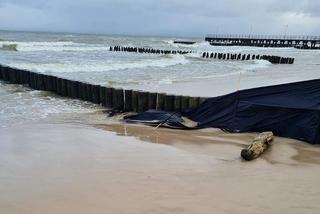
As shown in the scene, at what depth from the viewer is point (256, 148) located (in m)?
7.06

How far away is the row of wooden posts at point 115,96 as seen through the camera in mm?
11406

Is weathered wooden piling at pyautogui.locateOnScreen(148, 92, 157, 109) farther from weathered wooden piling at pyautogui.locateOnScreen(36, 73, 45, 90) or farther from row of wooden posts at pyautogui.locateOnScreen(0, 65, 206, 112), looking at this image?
weathered wooden piling at pyautogui.locateOnScreen(36, 73, 45, 90)

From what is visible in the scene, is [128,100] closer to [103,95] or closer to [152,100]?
[152,100]

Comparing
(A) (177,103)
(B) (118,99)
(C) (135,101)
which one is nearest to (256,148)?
(A) (177,103)

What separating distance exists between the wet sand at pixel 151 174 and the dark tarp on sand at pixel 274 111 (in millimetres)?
392

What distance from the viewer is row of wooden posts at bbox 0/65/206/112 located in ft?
37.4

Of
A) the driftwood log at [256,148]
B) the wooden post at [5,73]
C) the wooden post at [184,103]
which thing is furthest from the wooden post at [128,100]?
the wooden post at [5,73]

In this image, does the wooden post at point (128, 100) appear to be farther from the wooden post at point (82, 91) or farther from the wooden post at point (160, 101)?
the wooden post at point (82, 91)

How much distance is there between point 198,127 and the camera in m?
9.73

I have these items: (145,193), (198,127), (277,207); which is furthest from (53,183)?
(198,127)

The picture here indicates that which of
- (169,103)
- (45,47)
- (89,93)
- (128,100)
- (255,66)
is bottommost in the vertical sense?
(45,47)

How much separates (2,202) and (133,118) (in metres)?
5.89

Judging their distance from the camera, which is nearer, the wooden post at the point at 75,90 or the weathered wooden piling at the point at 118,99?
the weathered wooden piling at the point at 118,99

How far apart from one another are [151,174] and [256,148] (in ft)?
6.50
